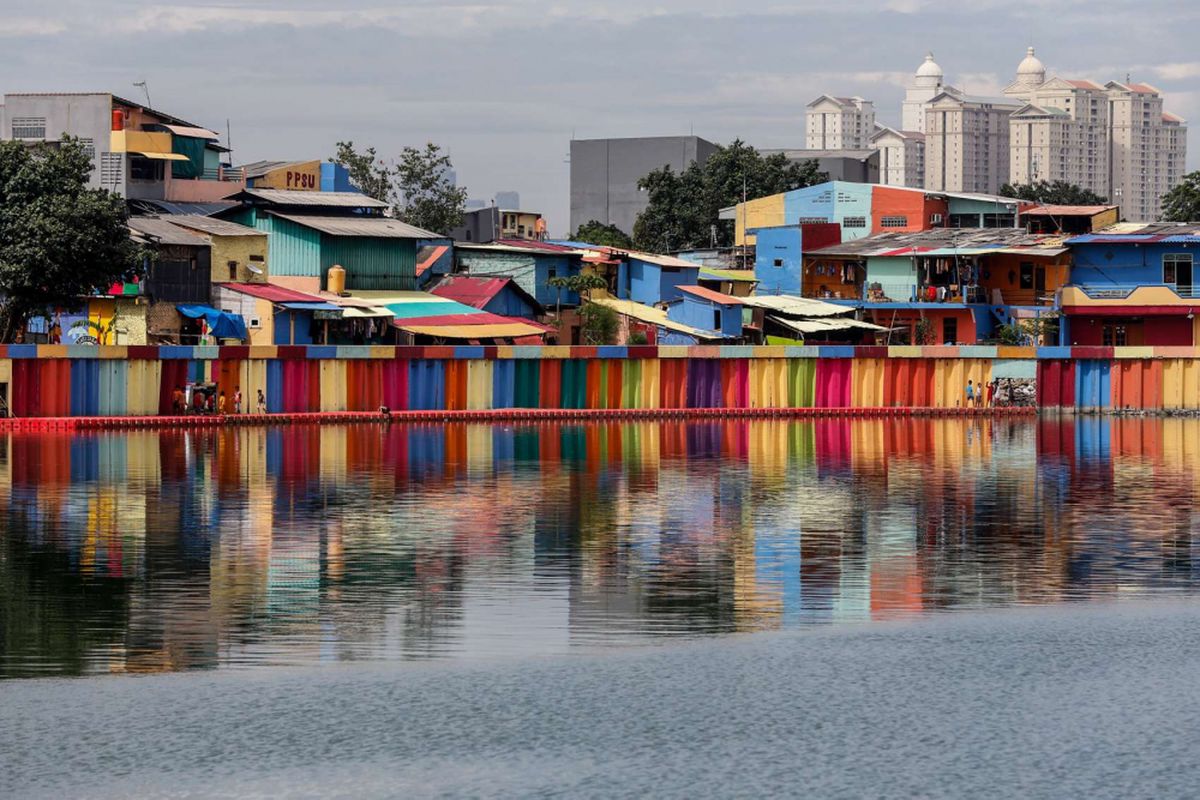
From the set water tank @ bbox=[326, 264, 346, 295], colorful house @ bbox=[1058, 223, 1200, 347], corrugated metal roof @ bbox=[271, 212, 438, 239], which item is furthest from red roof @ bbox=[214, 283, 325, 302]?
colorful house @ bbox=[1058, 223, 1200, 347]

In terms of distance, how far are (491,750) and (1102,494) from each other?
2488 cm

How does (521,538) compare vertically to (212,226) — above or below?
below

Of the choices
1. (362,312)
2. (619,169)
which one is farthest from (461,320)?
(619,169)

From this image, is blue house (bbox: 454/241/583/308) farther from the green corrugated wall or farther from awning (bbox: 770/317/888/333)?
awning (bbox: 770/317/888/333)

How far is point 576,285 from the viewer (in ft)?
230

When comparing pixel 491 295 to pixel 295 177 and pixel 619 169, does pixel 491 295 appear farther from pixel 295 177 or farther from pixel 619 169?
pixel 619 169

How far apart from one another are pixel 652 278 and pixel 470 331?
13081 millimetres

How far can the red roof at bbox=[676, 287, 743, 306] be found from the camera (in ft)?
228

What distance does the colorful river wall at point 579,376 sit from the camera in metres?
54.8

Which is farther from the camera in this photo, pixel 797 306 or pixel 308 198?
pixel 797 306

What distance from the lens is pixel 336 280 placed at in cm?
6475

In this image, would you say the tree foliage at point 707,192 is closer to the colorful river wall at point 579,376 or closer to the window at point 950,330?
the window at point 950,330

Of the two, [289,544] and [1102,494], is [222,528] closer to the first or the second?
[289,544]

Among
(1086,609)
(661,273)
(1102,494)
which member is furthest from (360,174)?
Answer: (1086,609)
